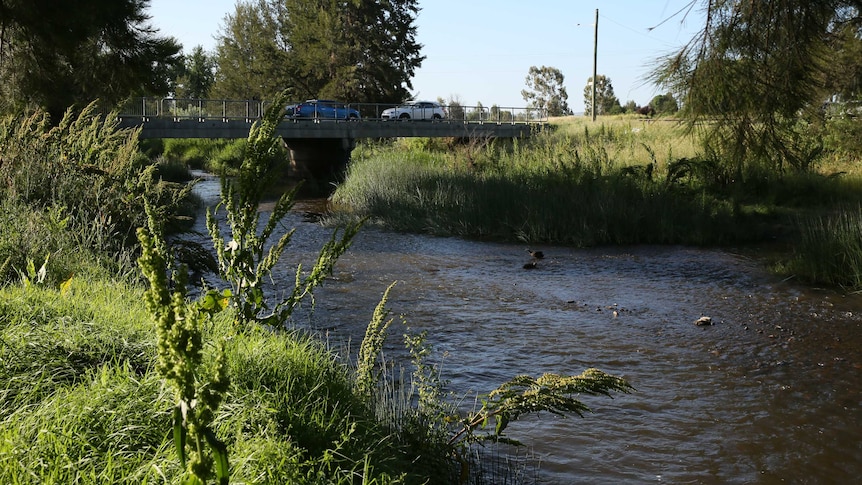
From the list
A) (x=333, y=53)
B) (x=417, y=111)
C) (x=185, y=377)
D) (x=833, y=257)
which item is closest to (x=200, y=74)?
(x=333, y=53)

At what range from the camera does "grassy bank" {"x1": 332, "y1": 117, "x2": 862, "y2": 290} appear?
1502cm

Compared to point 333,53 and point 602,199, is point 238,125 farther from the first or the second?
point 333,53

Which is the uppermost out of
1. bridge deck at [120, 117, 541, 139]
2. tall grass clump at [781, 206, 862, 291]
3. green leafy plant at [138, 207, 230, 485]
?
bridge deck at [120, 117, 541, 139]

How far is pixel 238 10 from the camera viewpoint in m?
59.7

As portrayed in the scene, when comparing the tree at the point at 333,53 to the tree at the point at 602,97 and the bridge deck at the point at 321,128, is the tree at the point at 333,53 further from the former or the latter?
the tree at the point at 602,97

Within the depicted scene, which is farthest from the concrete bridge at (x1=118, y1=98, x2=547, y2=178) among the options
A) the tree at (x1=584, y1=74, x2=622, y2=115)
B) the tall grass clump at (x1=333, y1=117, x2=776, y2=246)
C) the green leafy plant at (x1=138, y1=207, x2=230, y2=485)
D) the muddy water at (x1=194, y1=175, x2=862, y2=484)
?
the tree at (x1=584, y1=74, x2=622, y2=115)

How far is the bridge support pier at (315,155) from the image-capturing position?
113ft

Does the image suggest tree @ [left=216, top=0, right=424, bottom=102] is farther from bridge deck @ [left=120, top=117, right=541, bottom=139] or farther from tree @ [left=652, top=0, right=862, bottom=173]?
tree @ [left=652, top=0, right=862, bottom=173]

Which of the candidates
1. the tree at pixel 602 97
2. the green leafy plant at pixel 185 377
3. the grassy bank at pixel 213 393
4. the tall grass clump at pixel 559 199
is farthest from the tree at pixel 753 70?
the tree at pixel 602 97

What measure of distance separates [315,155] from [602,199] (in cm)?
2102

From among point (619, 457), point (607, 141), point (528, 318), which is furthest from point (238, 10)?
point (619, 457)

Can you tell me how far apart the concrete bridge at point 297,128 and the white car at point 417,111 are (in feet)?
16.4

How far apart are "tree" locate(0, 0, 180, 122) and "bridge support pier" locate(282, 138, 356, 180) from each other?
18995 mm

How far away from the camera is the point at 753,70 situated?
353 inches
